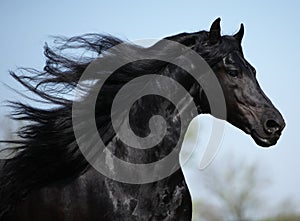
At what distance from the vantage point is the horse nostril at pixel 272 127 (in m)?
4.84

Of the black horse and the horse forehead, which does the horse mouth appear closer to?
the black horse

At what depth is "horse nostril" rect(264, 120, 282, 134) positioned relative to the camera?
484 centimetres

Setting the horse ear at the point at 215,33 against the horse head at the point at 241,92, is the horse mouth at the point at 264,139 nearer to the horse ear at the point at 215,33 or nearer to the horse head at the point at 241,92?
the horse head at the point at 241,92

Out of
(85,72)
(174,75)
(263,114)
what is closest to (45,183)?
(85,72)

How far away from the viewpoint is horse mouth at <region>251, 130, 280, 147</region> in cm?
489

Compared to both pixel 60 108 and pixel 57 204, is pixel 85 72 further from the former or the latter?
pixel 57 204

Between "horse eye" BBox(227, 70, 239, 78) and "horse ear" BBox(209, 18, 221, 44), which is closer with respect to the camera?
"horse eye" BBox(227, 70, 239, 78)

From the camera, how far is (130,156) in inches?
188

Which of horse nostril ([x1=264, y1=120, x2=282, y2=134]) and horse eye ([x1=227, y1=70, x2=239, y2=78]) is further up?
horse eye ([x1=227, y1=70, x2=239, y2=78])

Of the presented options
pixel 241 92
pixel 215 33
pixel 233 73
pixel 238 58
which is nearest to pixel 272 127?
pixel 241 92

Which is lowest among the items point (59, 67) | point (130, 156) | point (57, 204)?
point (57, 204)

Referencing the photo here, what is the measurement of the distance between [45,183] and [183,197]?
1.18m

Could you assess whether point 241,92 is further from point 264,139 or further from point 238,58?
point 264,139

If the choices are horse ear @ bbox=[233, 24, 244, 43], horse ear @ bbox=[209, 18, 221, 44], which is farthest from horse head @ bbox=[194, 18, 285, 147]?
horse ear @ bbox=[233, 24, 244, 43]
